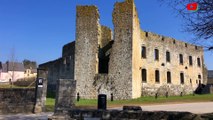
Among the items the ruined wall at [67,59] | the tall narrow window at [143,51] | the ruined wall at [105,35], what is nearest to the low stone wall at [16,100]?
the ruined wall at [67,59]

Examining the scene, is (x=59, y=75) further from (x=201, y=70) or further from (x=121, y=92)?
(x=201, y=70)

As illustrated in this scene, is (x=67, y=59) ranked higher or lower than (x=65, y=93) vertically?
higher

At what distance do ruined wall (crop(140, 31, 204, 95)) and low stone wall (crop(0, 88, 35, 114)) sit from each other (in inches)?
634

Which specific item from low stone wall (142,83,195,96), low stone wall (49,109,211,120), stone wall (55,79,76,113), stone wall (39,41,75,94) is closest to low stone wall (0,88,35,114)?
stone wall (55,79,76,113)

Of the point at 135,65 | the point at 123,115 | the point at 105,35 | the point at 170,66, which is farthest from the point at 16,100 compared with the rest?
the point at 170,66

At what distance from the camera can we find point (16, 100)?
531 inches

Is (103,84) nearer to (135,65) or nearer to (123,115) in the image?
(135,65)

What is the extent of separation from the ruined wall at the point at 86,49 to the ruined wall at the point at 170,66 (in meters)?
6.54

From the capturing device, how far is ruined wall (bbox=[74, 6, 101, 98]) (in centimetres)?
2405

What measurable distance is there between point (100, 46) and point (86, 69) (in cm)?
303

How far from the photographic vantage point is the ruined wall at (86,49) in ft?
78.9

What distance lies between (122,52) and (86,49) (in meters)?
3.48

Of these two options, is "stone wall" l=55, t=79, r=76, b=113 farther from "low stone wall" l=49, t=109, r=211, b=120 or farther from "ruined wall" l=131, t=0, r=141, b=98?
"ruined wall" l=131, t=0, r=141, b=98

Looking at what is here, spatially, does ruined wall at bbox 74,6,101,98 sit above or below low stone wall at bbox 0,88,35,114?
above
